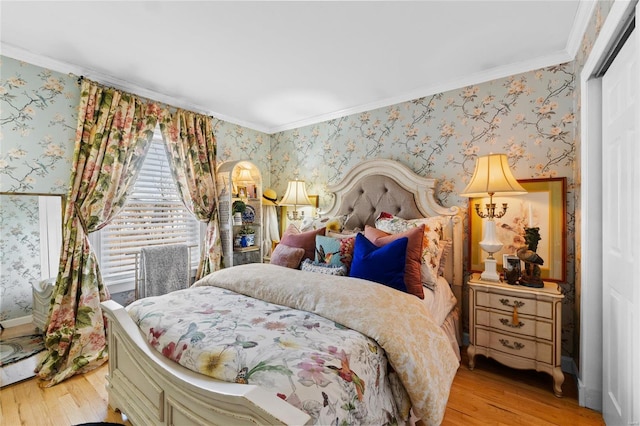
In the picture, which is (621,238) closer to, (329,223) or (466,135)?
(466,135)

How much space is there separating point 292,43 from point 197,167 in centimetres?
175

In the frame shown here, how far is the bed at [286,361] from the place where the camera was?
0.99 m

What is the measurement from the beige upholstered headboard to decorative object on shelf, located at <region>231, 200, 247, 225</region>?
1.02m

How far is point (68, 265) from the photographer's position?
232cm

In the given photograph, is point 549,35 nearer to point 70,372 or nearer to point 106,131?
point 106,131

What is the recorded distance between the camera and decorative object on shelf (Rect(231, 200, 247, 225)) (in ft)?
11.1

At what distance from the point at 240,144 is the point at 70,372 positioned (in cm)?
273

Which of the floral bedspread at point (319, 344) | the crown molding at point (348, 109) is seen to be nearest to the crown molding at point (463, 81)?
the crown molding at point (348, 109)

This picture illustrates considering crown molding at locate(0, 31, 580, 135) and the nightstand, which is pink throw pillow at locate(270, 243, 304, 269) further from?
crown molding at locate(0, 31, 580, 135)

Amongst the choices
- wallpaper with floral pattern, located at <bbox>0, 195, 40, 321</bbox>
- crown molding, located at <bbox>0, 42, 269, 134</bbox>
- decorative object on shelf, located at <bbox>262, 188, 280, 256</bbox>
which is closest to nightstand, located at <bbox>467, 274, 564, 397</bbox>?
decorative object on shelf, located at <bbox>262, 188, 280, 256</bbox>

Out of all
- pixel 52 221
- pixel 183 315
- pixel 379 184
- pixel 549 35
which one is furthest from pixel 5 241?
pixel 549 35

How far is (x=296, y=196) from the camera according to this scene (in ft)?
11.1

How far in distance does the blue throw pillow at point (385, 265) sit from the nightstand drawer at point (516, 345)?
82 centimetres

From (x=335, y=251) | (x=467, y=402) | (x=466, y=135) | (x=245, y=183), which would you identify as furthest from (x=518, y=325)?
(x=245, y=183)
